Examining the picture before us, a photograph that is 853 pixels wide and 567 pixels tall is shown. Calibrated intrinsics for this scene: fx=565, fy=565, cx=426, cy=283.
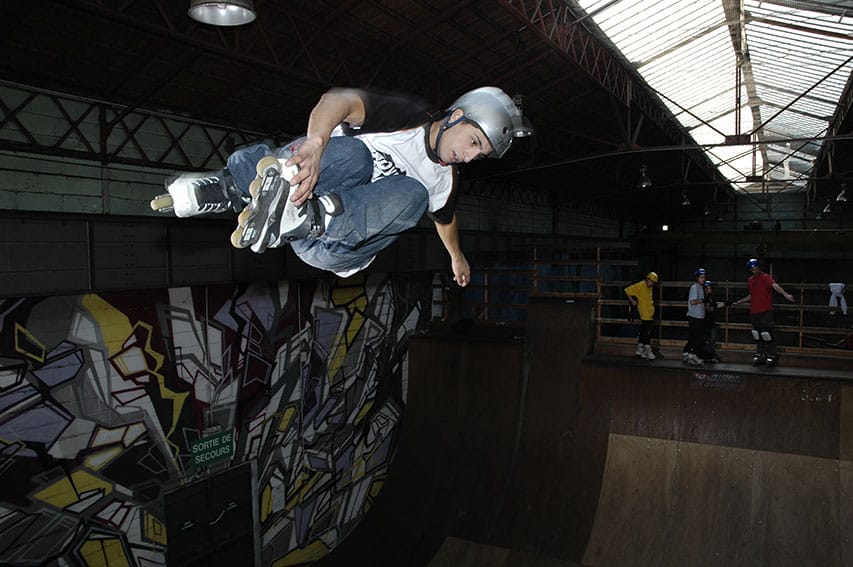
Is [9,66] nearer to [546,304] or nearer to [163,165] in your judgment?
[163,165]

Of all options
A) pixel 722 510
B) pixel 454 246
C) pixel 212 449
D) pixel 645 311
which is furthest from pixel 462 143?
pixel 645 311

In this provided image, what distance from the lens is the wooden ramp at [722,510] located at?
763cm

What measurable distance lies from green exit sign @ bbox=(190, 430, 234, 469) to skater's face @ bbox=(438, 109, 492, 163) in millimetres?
7884

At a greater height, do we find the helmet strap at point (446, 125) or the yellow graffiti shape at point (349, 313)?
the helmet strap at point (446, 125)

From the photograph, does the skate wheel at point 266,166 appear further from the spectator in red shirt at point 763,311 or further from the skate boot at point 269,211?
the spectator in red shirt at point 763,311

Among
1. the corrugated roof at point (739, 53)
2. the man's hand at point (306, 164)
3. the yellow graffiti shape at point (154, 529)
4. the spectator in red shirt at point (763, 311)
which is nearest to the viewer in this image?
the man's hand at point (306, 164)

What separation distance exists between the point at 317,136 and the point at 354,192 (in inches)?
21.9

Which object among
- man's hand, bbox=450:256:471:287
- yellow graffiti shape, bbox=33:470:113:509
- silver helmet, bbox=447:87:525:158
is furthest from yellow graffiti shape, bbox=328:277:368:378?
silver helmet, bbox=447:87:525:158

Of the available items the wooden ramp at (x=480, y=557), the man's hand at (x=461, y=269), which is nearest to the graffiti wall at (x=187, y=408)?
the wooden ramp at (x=480, y=557)

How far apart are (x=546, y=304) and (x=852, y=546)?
575 cm

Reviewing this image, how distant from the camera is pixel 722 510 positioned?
8188mm

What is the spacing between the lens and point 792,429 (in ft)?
27.9

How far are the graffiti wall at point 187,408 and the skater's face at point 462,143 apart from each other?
6.52m

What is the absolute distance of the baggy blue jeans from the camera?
→ 2.51 meters
